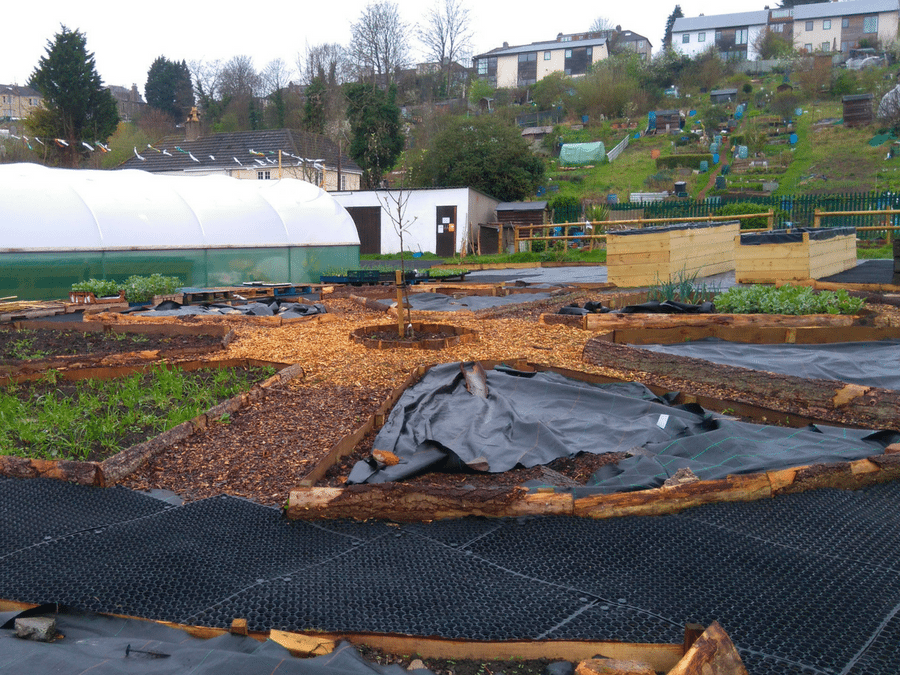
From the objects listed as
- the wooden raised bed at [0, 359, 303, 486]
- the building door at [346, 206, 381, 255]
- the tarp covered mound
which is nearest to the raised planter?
the wooden raised bed at [0, 359, 303, 486]

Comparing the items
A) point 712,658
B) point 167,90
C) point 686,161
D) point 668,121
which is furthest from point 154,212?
point 167,90

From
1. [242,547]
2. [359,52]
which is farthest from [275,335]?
[359,52]

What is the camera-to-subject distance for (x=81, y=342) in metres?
7.73

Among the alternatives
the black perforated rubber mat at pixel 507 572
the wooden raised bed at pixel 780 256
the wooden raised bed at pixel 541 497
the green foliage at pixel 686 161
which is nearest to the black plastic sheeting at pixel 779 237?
the wooden raised bed at pixel 780 256

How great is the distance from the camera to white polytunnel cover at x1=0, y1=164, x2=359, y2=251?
11.8 metres

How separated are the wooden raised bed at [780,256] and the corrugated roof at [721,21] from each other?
7675 centimetres

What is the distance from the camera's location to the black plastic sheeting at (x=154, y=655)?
186 centimetres

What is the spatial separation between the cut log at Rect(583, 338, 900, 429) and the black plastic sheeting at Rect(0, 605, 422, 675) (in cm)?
380

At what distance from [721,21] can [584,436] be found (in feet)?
284

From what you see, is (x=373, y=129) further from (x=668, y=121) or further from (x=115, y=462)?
(x=115, y=462)

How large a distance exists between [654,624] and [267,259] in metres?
13.7

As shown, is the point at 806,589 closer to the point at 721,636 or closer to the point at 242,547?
the point at 721,636

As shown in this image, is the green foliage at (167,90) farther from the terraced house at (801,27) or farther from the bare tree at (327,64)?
the terraced house at (801,27)

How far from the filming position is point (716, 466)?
3.55 m
